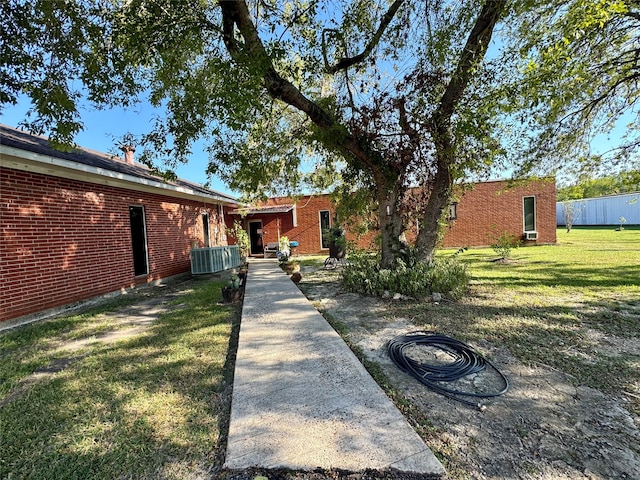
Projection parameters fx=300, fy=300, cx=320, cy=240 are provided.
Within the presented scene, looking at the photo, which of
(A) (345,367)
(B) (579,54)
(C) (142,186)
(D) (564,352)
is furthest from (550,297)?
(C) (142,186)

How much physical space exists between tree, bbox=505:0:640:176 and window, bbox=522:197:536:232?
986 cm

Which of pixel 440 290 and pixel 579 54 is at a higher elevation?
pixel 579 54

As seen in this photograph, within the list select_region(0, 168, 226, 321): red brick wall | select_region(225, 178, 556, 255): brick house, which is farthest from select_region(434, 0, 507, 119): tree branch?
select_region(225, 178, 556, 255): brick house

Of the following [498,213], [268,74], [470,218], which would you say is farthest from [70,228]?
[498,213]

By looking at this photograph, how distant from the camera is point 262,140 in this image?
7.86 metres

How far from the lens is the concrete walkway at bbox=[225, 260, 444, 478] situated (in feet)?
6.01

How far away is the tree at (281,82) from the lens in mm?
4449

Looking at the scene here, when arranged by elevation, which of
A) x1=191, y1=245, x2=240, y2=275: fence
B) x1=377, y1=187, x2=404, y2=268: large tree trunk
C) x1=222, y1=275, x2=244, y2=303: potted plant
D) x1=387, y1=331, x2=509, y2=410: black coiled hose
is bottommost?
x1=387, y1=331, x2=509, y2=410: black coiled hose

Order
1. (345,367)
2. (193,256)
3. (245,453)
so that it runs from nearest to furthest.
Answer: (245,453), (345,367), (193,256)

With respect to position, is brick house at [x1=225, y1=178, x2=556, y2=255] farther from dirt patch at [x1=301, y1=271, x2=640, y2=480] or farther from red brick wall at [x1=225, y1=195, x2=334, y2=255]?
dirt patch at [x1=301, y1=271, x2=640, y2=480]

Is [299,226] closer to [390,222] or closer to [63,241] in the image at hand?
[390,222]

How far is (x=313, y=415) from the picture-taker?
7.39 feet

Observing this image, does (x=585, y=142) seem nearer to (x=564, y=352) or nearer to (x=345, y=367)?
(x=564, y=352)

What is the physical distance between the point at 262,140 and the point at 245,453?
7222 mm
